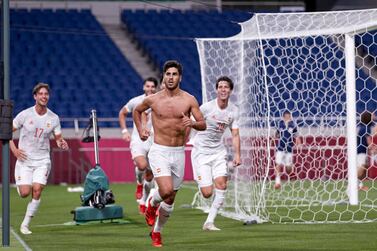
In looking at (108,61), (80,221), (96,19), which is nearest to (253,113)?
(80,221)

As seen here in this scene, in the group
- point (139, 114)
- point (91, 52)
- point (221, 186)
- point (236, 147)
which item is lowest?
point (221, 186)

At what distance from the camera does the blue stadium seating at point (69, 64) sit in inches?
1303

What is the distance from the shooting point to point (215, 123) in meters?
15.9

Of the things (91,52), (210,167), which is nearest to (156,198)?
(210,167)

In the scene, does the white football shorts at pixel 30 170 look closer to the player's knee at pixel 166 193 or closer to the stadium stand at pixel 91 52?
the player's knee at pixel 166 193

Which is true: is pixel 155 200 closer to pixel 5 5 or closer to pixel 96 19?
pixel 5 5

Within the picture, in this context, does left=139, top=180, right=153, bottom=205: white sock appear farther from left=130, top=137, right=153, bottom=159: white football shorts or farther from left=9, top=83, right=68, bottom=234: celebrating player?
left=9, top=83, right=68, bottom=234: celebrating player

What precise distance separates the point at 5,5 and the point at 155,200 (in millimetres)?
2972

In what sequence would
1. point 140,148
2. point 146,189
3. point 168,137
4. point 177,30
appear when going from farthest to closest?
1. point 177,30
2. point 140,148
3. point 146,189
4. point 168,137

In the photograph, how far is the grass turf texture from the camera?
484 inches

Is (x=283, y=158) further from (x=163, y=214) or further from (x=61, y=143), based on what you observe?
(x=163, y=214)

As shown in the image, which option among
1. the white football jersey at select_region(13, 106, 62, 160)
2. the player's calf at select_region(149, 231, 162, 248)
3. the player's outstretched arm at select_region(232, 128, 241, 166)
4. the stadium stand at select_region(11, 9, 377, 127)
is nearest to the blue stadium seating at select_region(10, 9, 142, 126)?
the stadium stand at select_region(11, 9, 377, 127)

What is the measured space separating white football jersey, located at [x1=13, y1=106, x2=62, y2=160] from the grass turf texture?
1.17 meters

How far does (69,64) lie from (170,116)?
76.9 feet
